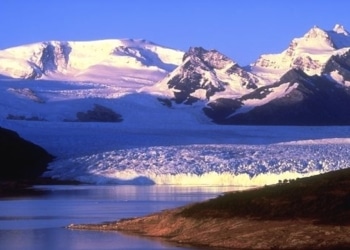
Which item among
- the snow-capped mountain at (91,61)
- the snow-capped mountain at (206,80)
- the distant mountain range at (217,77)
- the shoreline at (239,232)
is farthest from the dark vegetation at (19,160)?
the snow-capped mountain at (91,61)

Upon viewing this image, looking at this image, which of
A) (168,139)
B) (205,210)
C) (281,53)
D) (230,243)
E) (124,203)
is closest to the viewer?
(230,243)

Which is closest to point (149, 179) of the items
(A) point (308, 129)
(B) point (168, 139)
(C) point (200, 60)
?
(B) point (168, 139)

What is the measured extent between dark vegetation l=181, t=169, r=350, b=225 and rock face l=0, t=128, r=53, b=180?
1301 inches

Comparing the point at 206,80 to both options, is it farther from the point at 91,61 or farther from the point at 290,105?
the point at 91,61

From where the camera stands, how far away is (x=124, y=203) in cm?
4075

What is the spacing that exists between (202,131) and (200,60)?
50087 mm

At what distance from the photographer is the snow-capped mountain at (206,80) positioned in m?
111

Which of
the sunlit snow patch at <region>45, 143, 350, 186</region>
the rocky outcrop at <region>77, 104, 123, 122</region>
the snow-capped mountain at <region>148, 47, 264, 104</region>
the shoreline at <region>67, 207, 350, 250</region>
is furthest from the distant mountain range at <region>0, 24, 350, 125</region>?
the shoreline at <region>67, 207, 350, 250</region>

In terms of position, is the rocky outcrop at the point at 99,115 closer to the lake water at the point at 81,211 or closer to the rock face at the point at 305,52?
the lake water at the point at 81,211

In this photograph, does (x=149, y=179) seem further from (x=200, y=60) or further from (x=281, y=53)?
(x=281, y=53)

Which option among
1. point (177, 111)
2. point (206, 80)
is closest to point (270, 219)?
point (177, 111)

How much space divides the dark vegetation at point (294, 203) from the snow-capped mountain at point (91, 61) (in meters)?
107

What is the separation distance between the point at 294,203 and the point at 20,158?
40.4 metres

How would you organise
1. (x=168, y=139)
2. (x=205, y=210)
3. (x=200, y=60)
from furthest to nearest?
(x=200, y=60) < (x=168, y=139) < (x=205, y=210)
